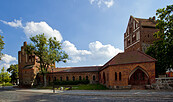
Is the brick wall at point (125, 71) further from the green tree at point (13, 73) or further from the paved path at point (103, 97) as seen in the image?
the green tree at point (13, 73)

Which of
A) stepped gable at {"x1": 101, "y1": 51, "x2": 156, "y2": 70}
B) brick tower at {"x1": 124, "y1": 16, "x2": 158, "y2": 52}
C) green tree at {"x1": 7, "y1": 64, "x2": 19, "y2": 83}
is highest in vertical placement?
brick tower at {"x1": 124, "y1": 16, "x2": 158, "y2": 52}

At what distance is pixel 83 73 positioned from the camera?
135 feet

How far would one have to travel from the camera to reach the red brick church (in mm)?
24328

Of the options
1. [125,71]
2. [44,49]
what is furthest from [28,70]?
[125,71]

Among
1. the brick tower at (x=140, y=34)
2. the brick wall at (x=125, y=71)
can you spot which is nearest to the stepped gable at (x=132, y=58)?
the brick wall at (x=125, y=71)

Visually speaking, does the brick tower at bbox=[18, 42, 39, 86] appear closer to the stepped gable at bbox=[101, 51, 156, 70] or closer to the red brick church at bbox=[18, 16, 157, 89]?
the red brick church at bbox=[18, 16, 157, 89]

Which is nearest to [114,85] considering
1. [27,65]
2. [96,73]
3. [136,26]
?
[96,73]

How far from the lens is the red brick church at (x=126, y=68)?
24.3 meters

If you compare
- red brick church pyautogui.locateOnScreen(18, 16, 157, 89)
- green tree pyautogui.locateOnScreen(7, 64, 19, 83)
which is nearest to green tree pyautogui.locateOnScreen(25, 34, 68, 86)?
red brick church pyautogui.locateOnScreen(18, 16, 157, 89)

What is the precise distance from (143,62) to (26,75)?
34351mm

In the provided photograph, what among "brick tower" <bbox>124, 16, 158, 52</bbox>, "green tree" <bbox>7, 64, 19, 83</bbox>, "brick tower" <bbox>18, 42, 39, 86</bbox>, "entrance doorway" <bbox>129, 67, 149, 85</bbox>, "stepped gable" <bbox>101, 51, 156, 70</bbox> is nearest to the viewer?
"stepped gable" <bbox>101, 51, 156, 70</bbox>

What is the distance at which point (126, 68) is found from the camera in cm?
2481

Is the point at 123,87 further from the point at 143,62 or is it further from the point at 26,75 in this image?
the point at 26,75

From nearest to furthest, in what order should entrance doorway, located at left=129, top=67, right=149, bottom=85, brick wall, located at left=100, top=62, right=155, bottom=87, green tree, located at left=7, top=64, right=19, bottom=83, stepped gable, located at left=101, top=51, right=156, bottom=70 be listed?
brick wall, located at left=100, top=62, right=155, bottom=87, stepped gable, located at left=101, top=51, right=156, bottom=70, entrance doorway, located at left=129, top=67, right=149, bottom=85, green tree, located at left=7, top=64, right=19, bottom=83
